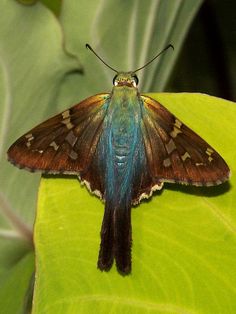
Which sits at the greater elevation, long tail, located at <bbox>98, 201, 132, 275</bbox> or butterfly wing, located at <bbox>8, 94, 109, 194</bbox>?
butterfly wing, located at <bbox>8, 94, 109, 194</bbox>

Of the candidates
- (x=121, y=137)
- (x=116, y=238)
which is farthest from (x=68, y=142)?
(x=116, y=238)

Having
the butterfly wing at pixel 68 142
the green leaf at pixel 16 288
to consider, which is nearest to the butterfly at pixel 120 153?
the butterfly wing at pixel 68 142

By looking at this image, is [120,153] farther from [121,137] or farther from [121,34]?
[121,34]

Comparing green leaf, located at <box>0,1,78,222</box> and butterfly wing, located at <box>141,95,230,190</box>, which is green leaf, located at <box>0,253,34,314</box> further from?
butterfly wing, located at <box>141,95,230,190</box>

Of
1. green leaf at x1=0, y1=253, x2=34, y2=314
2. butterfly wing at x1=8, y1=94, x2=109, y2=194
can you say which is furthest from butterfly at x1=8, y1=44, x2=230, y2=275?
green leaf at x1=0, y1=253, x2=34, y2=314

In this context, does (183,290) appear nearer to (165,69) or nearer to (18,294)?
(18,294)

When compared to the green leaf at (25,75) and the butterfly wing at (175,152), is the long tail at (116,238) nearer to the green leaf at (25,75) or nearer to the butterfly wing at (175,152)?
the butterfly wing at (175,152)

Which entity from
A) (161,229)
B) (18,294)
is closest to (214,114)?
(161,229)

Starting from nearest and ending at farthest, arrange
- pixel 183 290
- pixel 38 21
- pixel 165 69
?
1. pixel 183 290
2. pixel 38 21
3. pixel 165 69
